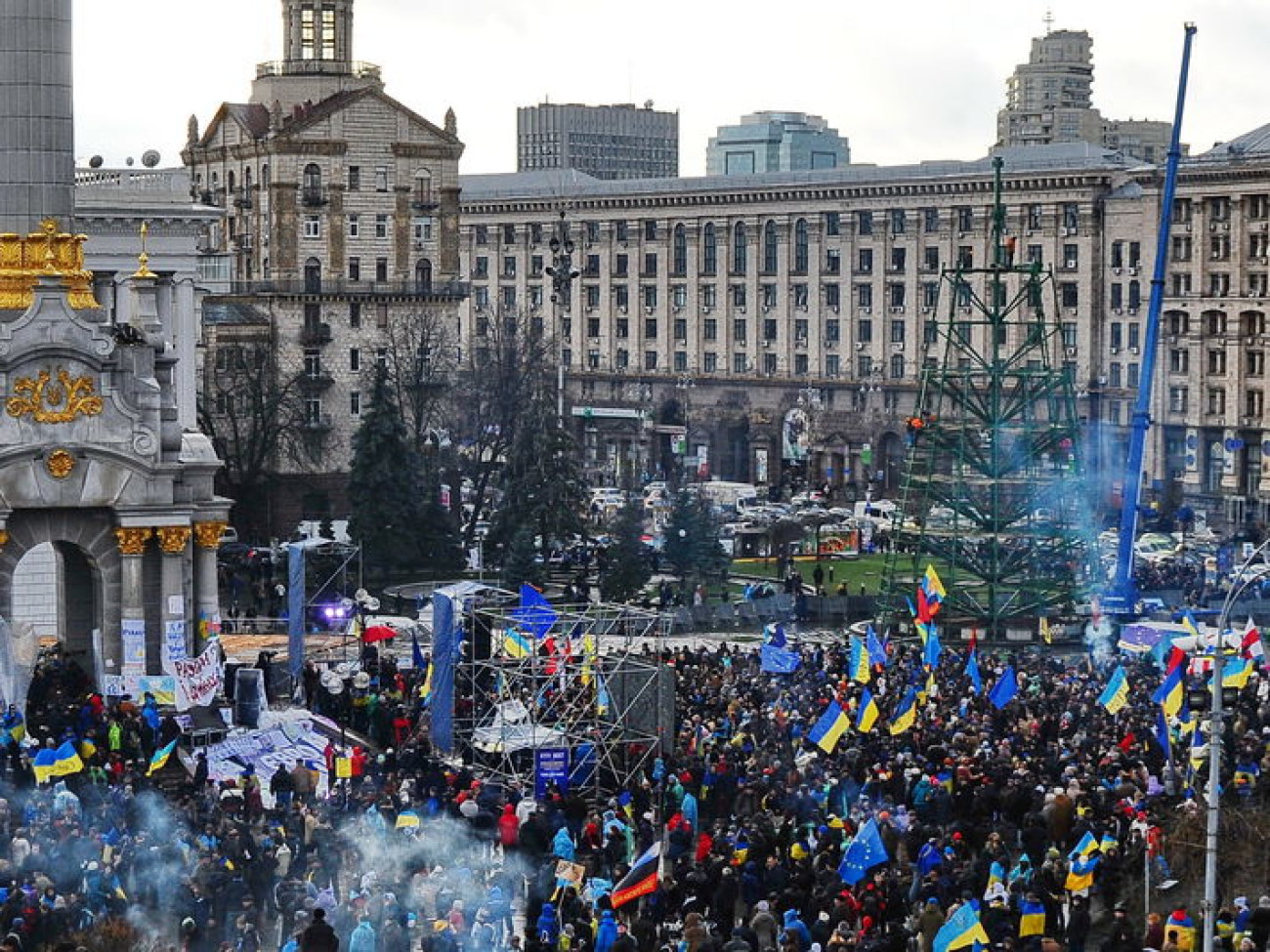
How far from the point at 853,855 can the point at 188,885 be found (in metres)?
7.33

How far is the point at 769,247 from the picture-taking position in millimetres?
130375

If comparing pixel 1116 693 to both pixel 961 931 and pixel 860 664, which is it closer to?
pixel 860 664

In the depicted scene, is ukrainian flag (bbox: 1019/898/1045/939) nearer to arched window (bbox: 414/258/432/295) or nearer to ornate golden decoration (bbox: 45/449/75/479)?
ornate golden decoration (bbox: 45/449/75/479)

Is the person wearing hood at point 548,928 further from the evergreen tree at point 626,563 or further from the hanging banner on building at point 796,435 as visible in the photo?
the hanging banner on building at point 796,435

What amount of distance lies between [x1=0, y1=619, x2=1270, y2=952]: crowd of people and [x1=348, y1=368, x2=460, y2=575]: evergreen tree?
2886 cm

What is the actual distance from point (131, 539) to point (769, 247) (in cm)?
8356

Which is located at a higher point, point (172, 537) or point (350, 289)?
point (350, 289)

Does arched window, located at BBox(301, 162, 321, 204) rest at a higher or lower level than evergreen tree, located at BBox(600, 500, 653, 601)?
higher

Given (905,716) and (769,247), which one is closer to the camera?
(905,716)

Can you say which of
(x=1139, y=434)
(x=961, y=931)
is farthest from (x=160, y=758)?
(x=1139, y=434)

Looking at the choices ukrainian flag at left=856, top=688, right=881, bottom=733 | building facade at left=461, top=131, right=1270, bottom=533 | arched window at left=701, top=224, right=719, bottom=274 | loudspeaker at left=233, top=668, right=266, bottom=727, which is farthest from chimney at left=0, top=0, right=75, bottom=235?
arched window at left=701, top=224, right=719, bottom=274

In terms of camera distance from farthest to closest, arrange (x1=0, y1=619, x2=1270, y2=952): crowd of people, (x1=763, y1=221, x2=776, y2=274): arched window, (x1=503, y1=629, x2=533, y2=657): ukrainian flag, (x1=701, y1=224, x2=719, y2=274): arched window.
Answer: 1. (x1=701, y1=224, x2=719, y2=274): arched window
2. (x1=763, y1=221, x2=776, y2=274): arched window
3. (x1=503, y1=629, x2=533, y2=657): ukrainian flag
4. (x1=0, y1=619, x2=1270, y2=952): crowd of people

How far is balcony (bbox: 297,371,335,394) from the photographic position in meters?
95.1

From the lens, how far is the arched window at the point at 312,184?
9831 cm
